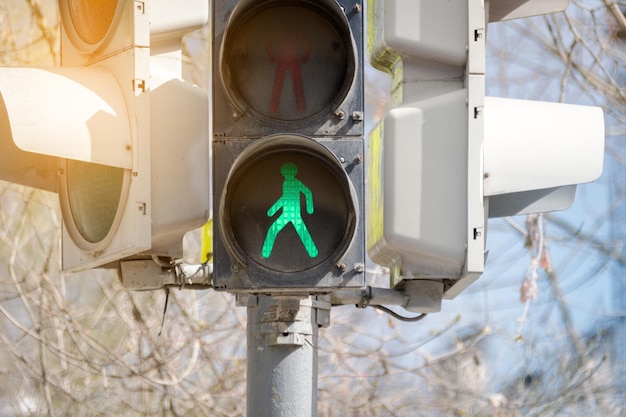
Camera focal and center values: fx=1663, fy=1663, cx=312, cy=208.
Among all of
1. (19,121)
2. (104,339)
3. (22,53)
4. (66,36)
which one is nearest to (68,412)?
(104,339)

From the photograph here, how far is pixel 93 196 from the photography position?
4.88m

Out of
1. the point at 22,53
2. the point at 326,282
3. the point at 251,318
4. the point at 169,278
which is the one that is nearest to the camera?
the point at 326,282

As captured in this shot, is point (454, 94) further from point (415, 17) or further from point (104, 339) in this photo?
point (104, 339)

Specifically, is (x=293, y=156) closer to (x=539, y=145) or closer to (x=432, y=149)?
(x=432, y=149)

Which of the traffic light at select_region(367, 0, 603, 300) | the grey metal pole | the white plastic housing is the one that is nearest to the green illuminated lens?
the grey metal pole

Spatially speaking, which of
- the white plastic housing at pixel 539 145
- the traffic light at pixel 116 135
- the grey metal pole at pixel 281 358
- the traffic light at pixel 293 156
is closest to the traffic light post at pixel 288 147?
the traffic light at pixel 293 156

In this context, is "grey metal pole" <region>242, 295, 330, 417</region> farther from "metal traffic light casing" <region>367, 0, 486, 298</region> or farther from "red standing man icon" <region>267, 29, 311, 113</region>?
"red standing man icon" <region>267, 29, 311, 113</region>

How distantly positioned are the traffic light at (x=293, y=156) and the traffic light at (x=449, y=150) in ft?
0.99

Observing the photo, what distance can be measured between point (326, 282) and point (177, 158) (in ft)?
2.53

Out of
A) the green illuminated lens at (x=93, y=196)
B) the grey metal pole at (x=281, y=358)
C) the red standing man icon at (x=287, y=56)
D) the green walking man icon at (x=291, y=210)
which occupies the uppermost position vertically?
the red standing man icon at (x=287, y=56)

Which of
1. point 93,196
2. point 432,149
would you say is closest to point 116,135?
point 93,196

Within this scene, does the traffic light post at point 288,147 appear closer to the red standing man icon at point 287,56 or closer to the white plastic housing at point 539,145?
the red standing man icon at point 287,56

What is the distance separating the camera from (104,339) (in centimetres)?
946

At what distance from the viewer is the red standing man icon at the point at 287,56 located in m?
4.23
